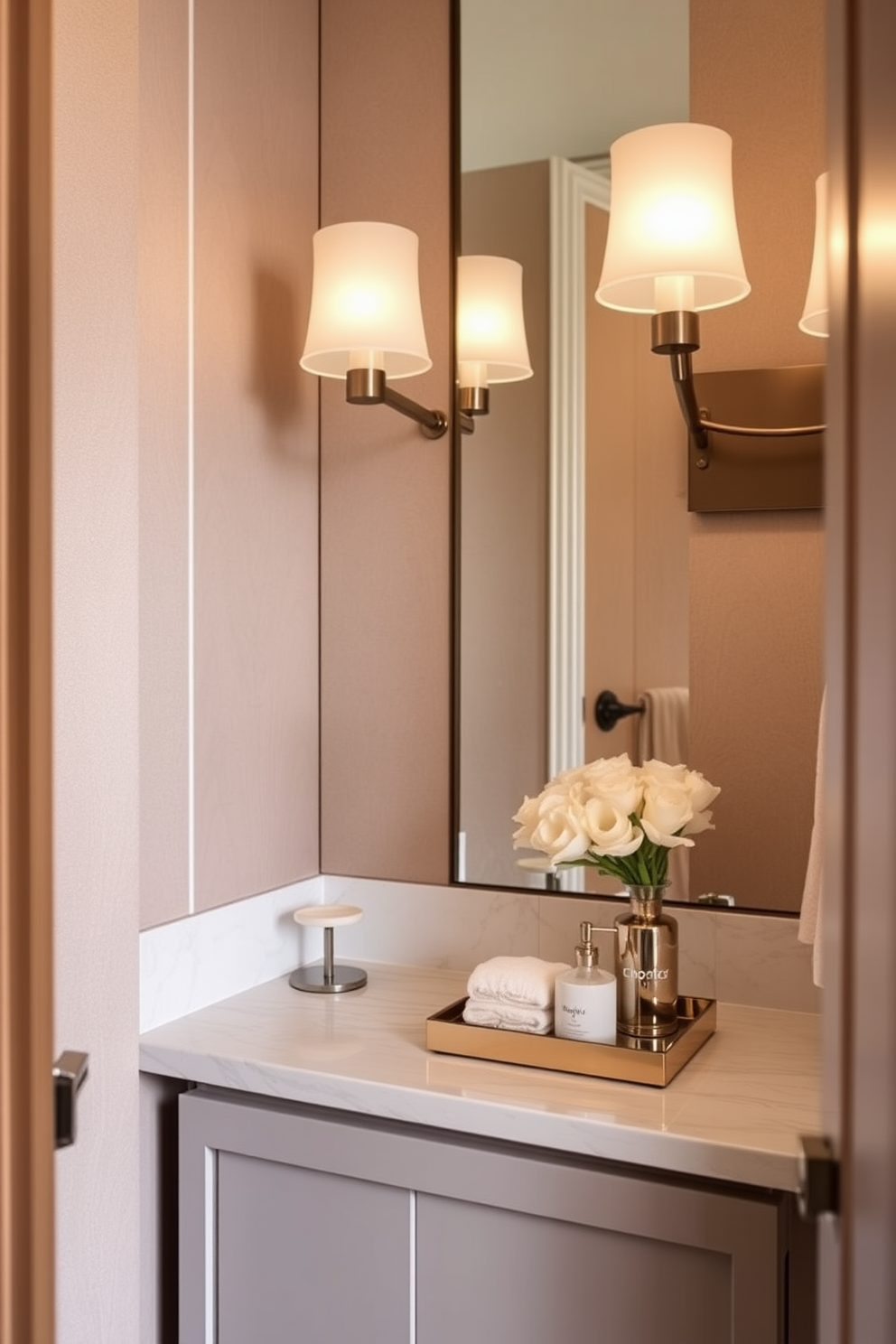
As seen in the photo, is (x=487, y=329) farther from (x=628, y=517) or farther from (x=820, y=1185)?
(x=820, y=1185)

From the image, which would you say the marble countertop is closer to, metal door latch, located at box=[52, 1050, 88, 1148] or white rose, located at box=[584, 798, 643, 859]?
white rose, located at box=[584, 798, 643, 859]

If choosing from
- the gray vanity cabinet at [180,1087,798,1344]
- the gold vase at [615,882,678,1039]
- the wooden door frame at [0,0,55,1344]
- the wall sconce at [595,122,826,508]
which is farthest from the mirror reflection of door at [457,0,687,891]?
the wooden door frame at [0,0,55,1344]

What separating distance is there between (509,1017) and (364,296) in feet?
3.11

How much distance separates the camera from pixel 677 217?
1.42m

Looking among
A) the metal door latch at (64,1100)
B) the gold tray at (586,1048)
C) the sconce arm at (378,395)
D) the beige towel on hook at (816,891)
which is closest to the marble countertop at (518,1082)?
the gold tray at (586,1048)

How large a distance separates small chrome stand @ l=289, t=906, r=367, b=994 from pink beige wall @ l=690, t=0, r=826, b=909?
496 millimetres

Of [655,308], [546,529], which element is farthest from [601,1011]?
[655,308]

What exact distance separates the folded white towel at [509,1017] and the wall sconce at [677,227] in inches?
31.7

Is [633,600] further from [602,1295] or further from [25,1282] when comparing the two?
[25,1282]

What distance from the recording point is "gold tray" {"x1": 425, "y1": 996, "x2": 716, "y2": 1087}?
131cm

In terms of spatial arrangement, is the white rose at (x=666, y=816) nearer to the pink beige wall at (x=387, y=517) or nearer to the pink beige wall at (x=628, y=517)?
the pink beige wall at (x=628, y=517)

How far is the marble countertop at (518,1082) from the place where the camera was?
3.84 ft

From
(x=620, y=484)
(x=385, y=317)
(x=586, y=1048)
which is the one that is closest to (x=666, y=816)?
(x=586, y=1048)

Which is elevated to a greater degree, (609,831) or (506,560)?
(506,560)
